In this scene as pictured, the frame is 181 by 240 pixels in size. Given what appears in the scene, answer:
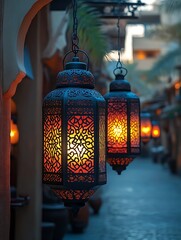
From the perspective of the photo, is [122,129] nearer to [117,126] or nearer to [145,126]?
[117,126]

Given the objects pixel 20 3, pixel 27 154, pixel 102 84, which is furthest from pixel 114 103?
pixel 102 84

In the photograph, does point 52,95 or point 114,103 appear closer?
point 52,95

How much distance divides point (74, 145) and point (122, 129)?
197cm

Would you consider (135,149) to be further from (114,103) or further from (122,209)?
(122,209)

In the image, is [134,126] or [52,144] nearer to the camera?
[52,144]

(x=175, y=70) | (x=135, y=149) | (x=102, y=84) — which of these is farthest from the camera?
(x=175, y=70)

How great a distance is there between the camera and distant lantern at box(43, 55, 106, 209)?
12.4 feet

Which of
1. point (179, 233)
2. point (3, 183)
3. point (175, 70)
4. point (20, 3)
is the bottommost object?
point (179, 233)

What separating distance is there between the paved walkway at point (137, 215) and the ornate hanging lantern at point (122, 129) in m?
6.29

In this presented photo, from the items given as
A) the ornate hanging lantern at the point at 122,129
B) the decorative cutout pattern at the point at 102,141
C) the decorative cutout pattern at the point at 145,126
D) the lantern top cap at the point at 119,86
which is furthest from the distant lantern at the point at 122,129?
the decorative cutout pattern at the point at 145,126

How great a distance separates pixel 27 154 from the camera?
829 centimetres

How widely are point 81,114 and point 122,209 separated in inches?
530

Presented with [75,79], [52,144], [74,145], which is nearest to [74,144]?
[74,145]

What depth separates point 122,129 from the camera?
5707mm
